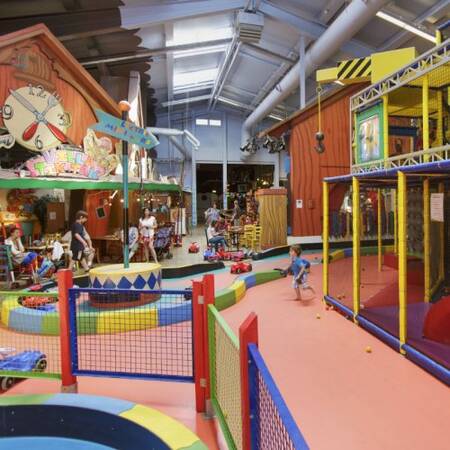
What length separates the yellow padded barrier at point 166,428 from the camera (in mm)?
2600

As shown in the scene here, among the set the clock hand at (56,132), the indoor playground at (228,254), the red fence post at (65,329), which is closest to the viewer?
the indoor playground at (228,254)

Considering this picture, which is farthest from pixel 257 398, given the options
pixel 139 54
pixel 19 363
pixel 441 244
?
pixel 139 54

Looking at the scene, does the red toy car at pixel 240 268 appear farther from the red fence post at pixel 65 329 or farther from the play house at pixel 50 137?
the red fence post at pixel 65 329

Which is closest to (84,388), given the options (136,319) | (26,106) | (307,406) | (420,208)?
(136,319)

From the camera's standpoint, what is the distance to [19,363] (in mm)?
3826

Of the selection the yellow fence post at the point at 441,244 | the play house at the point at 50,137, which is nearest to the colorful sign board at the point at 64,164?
the play house at the point at 50,137

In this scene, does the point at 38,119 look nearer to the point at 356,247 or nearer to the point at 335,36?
the point at 356,247

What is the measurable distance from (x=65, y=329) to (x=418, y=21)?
40.3 feet

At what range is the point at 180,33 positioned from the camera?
13.8 m

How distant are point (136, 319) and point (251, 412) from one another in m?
3.78

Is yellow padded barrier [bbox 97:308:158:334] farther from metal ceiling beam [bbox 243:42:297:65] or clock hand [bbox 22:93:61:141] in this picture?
metal ceiling beam [bbox 243:42:297:65]

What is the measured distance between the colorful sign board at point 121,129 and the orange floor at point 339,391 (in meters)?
3.16

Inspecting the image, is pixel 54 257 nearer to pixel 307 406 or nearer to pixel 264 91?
pixel 307 406

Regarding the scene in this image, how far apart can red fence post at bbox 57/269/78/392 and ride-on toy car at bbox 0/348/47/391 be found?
0.45 meters
